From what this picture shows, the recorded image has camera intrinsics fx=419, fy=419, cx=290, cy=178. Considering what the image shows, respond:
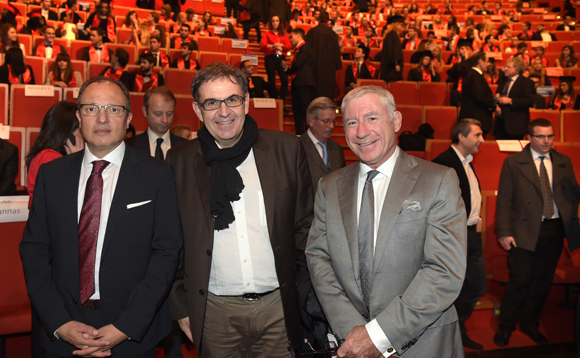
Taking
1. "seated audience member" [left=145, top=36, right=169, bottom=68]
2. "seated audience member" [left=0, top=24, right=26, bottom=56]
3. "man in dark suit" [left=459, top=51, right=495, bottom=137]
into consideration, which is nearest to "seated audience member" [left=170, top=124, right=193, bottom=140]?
"man in dark suit" [left=459, top=51, right=495, bottom=137]

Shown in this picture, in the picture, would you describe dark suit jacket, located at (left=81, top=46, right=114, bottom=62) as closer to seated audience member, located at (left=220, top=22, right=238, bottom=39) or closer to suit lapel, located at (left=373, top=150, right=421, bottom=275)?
seated audience member, located at (left=220, top=22, right=238, bottom=39)

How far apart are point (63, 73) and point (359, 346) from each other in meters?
5.71

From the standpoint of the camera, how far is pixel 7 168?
3297 millimetres

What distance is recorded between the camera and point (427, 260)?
131cm

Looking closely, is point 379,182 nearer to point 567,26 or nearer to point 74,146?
point 74,146

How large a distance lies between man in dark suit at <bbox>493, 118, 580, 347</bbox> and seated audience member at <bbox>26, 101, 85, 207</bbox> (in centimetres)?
309

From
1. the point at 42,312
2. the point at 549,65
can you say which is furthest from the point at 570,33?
the point at 42,312

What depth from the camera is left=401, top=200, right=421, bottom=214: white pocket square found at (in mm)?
1310

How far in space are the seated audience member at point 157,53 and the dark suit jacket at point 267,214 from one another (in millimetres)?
5899

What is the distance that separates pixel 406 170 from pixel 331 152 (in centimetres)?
233

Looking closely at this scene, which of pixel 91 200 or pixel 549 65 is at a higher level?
pixel 549 65

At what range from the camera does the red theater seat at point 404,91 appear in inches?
271

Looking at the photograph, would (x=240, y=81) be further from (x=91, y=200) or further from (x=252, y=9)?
(x=252, y=9)

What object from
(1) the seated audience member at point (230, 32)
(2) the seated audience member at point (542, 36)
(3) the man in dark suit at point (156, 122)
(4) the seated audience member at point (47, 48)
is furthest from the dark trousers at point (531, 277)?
(2) the seated audience member at point (542, 36)
